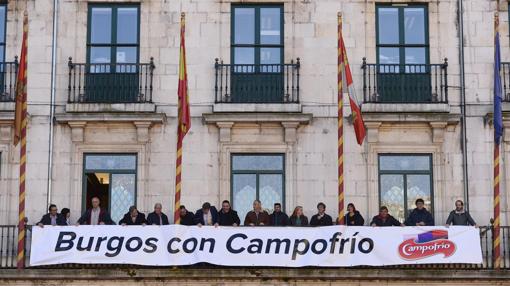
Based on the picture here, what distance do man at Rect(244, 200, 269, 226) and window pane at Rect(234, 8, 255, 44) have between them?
4474 millimetres

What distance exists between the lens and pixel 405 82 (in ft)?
95.2

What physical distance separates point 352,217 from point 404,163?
241 centimetres

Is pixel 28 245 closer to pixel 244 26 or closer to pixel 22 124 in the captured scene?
pixel 22 124

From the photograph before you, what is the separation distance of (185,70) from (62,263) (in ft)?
17.4

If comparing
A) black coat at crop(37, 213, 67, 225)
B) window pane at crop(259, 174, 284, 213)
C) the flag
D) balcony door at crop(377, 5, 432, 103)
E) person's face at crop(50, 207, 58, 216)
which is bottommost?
black coat at crop(37, 213, 67, 225)

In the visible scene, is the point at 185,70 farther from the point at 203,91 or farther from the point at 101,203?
the point at 101,203

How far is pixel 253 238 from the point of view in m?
26.6

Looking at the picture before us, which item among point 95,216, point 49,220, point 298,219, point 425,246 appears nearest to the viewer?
point 425,246

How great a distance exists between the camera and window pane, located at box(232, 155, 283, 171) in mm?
28750

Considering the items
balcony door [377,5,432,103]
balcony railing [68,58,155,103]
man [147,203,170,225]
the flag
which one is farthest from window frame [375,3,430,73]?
man [147,203,170,225]

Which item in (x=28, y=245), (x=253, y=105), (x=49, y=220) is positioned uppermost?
(x=253, y=105)

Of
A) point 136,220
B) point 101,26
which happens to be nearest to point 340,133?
point 136,220

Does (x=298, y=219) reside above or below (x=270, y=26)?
below

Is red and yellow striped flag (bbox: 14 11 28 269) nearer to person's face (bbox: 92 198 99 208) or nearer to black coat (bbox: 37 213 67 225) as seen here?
black coat (bbox: 37 213 67 225)
